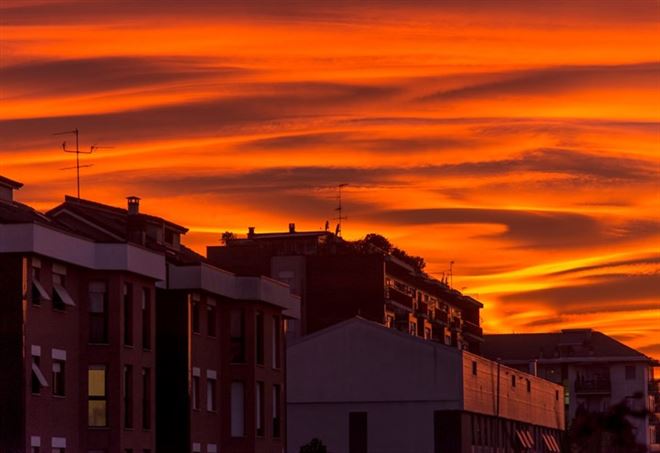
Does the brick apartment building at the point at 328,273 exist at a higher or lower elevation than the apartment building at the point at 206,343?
higher

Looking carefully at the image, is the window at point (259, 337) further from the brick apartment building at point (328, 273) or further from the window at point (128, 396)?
the brick apartment building at point (328, 273)

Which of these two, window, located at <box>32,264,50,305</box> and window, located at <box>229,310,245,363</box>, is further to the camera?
window, located at <box>229,310,245,363</box>

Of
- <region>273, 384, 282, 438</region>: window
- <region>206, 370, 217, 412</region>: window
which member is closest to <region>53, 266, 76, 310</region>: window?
<region>206, 370, 217, 412</region>: window

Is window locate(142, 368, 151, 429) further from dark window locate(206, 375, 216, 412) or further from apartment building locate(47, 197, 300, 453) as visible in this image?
dark window locate(206, 375, 216, 412)

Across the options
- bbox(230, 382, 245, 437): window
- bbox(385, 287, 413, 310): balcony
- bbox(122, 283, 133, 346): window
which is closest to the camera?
bbox(122, 283, 133, 346): window

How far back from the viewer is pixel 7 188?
66188 millimetres

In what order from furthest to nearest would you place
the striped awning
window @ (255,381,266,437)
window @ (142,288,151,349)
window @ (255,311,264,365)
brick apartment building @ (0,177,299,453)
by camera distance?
1. the striped awning
2. window @ (255,311,264,365)
3. window @ (255,381,266,437)
4. window @ (142,288,151,349)
5. brick apartment building @ (0,177,299,453)

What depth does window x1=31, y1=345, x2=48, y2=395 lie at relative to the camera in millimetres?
58406

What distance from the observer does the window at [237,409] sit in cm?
7662

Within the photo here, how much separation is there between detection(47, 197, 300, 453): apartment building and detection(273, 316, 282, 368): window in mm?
48

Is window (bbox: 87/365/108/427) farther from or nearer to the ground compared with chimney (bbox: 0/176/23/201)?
→ nearer to the ground

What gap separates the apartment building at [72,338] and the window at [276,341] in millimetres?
15022

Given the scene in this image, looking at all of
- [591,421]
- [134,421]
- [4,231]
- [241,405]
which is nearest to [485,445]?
[241,405]

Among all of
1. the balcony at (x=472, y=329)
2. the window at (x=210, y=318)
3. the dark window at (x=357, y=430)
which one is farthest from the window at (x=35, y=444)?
the balcony at (x=472, y=329)
